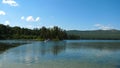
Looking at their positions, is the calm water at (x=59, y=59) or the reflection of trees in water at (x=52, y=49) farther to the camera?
the reflection of trees in water at (x=52, y=49)

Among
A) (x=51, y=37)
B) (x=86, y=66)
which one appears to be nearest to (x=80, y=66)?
(x=86, y=66)

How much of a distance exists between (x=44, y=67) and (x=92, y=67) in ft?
18.8

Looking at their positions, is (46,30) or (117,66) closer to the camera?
(117,66)

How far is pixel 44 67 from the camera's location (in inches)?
1081

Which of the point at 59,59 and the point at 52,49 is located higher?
the point at 52,49

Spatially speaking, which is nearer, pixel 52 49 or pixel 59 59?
pixel 59 59

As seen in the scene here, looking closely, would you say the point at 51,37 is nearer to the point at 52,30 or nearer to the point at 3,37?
the point at 52,30

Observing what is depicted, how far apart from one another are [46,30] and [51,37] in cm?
707

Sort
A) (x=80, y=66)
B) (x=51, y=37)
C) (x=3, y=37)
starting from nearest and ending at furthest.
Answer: (x=80, y=66) → (x=51, y=37) → (x=3, y=37)

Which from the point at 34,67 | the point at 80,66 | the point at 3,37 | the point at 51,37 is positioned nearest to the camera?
the point at 34,67

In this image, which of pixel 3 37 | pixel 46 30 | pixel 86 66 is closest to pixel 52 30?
pixel 46 30

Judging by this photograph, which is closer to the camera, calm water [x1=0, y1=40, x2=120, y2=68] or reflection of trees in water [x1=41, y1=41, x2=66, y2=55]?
calm water [x1=0, y1=40, x2=120, y2=68]

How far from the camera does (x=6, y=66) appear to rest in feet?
91.9

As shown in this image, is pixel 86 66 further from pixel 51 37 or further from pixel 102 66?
pixel 51 37
